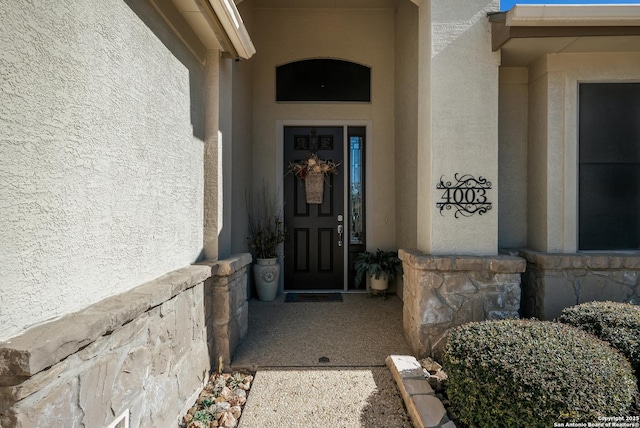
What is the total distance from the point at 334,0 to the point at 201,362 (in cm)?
439

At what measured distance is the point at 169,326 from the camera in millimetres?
1979

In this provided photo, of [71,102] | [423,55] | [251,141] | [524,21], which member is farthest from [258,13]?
[71,102]

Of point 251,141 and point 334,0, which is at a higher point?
point 334,0

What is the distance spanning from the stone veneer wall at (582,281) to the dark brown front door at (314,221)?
7.87 ft

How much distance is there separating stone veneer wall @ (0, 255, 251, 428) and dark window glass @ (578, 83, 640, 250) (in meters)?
3.13

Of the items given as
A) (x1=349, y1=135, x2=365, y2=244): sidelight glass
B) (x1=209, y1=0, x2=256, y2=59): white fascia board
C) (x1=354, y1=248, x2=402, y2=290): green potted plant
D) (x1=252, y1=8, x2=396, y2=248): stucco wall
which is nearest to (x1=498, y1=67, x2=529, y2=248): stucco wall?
(x1=354, y1=248, x2=402, y2=290): green potted plant

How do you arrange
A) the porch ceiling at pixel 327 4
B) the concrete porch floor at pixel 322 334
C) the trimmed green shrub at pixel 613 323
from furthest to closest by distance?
1. the porch ceiling at pixel 327 4
2. the concrete porch floor at pixel 322 334
3. the trimmed green shrub at pixel 613 323

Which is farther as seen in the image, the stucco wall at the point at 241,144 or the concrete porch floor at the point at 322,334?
the stucco wall at the point at 241,144

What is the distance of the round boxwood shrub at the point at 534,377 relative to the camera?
1.61 m

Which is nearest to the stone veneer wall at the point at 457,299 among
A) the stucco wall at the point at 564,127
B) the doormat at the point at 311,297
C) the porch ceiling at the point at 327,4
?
the stucco wall at the point at 564,127

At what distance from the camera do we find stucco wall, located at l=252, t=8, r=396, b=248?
15.1ft

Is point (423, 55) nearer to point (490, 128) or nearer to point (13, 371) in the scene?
point (490, 128)

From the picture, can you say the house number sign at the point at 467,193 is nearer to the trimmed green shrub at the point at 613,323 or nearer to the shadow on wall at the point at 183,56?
the trimmed green shrub at the point at 613,323

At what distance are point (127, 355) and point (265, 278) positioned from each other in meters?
2.62
